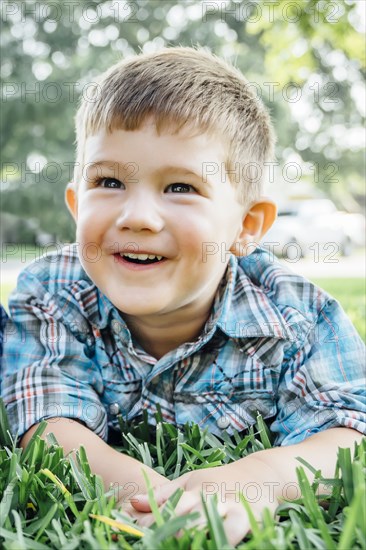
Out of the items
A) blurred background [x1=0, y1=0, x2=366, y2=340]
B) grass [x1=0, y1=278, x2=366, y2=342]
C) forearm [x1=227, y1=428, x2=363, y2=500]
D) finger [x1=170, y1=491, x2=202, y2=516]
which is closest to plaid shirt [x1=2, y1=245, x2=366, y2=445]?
forearm [x1=227, y1=428, x2=363, y2=500]

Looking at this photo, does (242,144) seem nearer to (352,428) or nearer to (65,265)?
(65,265)

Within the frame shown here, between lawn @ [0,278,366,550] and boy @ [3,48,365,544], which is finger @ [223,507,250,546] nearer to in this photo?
lawn @ [0,278,366,550]

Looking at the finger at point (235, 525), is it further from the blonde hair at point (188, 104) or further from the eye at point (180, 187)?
the blonde hair at point (188, 104)

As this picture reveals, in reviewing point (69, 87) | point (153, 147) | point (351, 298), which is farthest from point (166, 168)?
point (69, 87)

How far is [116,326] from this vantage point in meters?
1.77

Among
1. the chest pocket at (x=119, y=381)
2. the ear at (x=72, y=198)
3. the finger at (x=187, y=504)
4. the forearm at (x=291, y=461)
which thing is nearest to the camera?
the finger at (x=187, y=504)

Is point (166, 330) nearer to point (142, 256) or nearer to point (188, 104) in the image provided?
point (142, 256)

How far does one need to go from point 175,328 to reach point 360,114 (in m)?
18.7

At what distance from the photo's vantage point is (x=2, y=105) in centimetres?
1341

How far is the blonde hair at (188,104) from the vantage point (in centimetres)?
159

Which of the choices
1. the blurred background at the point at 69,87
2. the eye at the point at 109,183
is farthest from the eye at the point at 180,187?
the blurred background at the point at 69,87

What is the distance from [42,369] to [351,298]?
3.26m

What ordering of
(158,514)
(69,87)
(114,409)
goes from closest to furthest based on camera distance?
(158,514), (114,409), (69,87)

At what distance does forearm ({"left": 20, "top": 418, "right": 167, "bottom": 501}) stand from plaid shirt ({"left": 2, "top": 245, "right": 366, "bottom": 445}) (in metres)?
0.07
